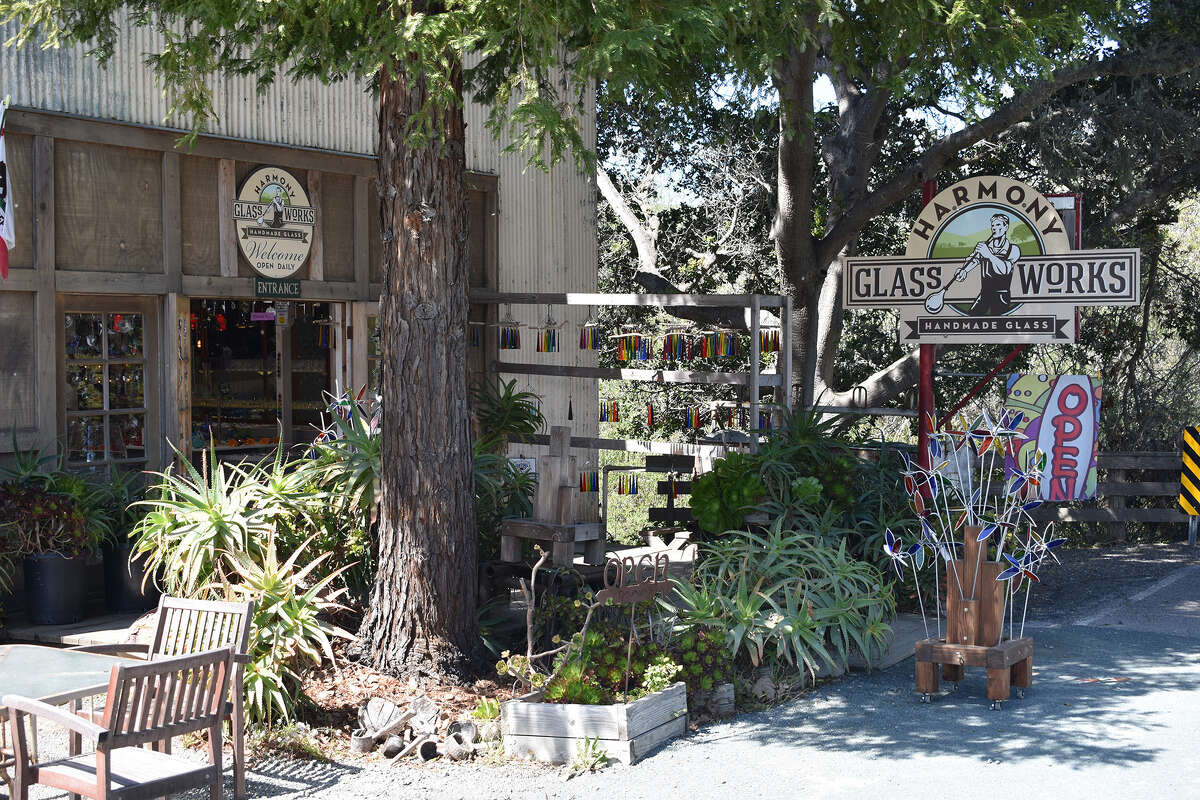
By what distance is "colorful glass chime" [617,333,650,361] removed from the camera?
11.4 m

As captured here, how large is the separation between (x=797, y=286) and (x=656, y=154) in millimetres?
5527

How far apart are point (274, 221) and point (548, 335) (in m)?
2.99

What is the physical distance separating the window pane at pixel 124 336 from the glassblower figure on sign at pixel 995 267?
6.62m

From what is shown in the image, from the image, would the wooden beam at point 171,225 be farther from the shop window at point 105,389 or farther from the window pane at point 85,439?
the window pane at point 85,439

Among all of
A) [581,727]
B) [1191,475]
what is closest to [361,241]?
[581,727]

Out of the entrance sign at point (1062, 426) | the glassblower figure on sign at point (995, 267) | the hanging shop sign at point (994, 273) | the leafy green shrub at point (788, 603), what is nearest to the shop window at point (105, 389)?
the leafy green shrub at point (788, 603)

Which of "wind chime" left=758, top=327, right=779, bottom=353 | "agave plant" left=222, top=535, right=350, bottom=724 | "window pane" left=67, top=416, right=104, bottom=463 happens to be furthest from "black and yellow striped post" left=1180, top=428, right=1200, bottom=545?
"window pane" left=67, top=416, right=104, bottom=463

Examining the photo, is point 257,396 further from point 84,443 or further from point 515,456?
point 515,456

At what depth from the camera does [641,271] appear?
1504 cm

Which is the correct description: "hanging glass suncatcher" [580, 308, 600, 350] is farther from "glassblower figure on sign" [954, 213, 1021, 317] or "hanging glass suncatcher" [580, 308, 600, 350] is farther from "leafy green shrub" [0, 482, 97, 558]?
"leafy green shrub" [0, 482, 97, 558]

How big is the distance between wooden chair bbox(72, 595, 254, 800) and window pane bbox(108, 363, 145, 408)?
180 inches

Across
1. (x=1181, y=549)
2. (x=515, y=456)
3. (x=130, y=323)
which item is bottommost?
(x=1181, y=549)

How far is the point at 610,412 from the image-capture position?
40.0 feet

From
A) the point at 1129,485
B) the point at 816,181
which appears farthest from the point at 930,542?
the point at 816,181
